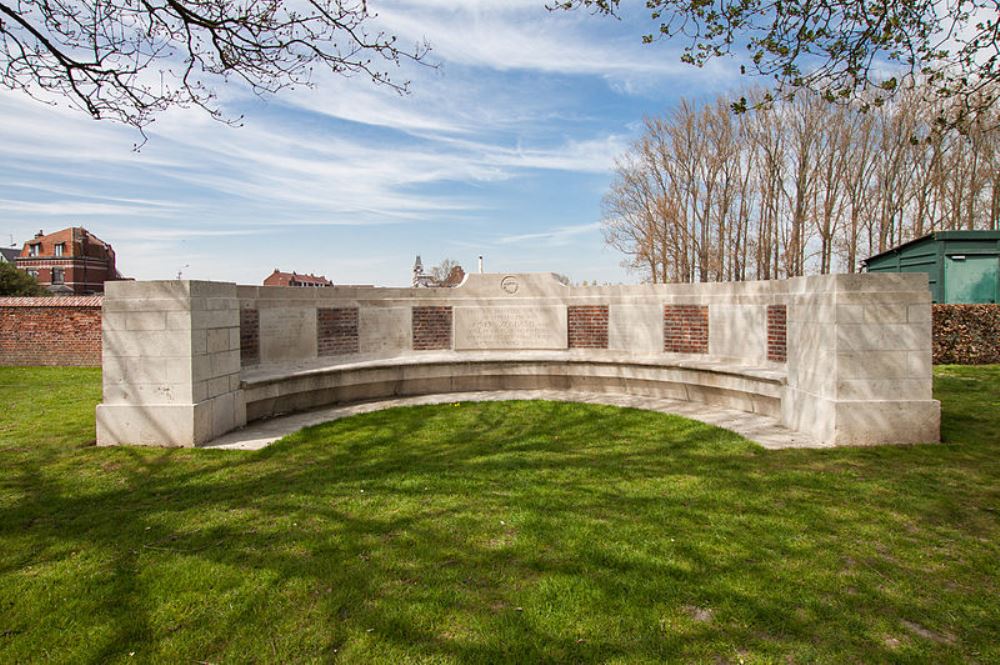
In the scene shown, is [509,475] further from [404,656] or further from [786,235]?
[786,235]

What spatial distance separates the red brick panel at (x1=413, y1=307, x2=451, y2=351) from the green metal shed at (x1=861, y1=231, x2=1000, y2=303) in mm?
12961

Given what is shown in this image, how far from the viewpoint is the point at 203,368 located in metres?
6.71

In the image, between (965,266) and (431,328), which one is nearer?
(431,328)

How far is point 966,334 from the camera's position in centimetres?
1297

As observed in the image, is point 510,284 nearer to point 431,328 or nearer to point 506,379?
point 431,328

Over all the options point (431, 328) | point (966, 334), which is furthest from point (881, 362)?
point (966, 334)

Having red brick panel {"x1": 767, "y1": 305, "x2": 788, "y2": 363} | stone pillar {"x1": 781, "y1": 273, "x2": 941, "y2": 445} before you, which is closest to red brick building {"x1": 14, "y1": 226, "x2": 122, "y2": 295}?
red brick panel {"x1": 767, "y1": 305, "x2": 788, "y2": 363}

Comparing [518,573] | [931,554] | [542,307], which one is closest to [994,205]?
[542,307]

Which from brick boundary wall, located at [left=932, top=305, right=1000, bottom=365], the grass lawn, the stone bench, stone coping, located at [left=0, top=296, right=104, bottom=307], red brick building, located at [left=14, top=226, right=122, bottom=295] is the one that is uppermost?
red brick building, located at [left=14, top=226, right=122, bottom=295]

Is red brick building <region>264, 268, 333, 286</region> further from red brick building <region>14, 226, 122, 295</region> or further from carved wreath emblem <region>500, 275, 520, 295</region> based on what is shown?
carved wreath emblem <region>500, 275, 520, 295</region>

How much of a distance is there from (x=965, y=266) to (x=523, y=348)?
42.1ft

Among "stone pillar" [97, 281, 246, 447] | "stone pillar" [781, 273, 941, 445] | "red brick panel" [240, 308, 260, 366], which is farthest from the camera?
"red brick panel" [240, 308, 260, 366]

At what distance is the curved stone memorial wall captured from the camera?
6.21 m

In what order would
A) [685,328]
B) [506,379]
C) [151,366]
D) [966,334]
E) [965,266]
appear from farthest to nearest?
[965,266] → [966,334] → [506,379] → [685,328] → [151,366]
